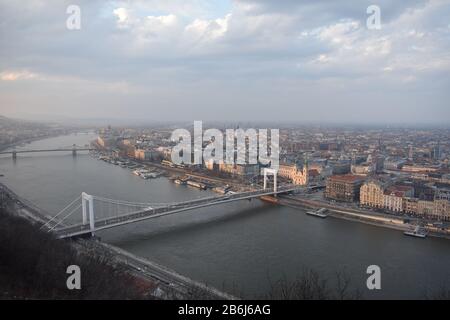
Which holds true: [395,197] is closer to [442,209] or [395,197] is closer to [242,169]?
[442,209]

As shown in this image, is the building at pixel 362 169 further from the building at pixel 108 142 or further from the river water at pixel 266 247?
the building at pixel 108 142

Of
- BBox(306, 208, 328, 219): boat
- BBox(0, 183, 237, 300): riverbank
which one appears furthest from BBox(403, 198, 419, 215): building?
BBox(0, 183, 237, 300): riverbank

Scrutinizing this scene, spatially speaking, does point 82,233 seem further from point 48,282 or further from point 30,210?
point 48,282

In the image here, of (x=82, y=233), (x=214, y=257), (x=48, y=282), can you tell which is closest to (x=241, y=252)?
(x=214, y=257)

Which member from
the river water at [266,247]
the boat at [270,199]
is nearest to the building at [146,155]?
the river water at [266,247]

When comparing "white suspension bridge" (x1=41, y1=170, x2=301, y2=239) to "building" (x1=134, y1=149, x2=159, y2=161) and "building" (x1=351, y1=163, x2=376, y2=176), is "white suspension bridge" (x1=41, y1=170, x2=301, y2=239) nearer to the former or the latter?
"building" (x1=351, y1=163, x2=376, y2=176)

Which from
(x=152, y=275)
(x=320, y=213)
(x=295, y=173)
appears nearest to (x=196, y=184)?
(x=295, y=173)
